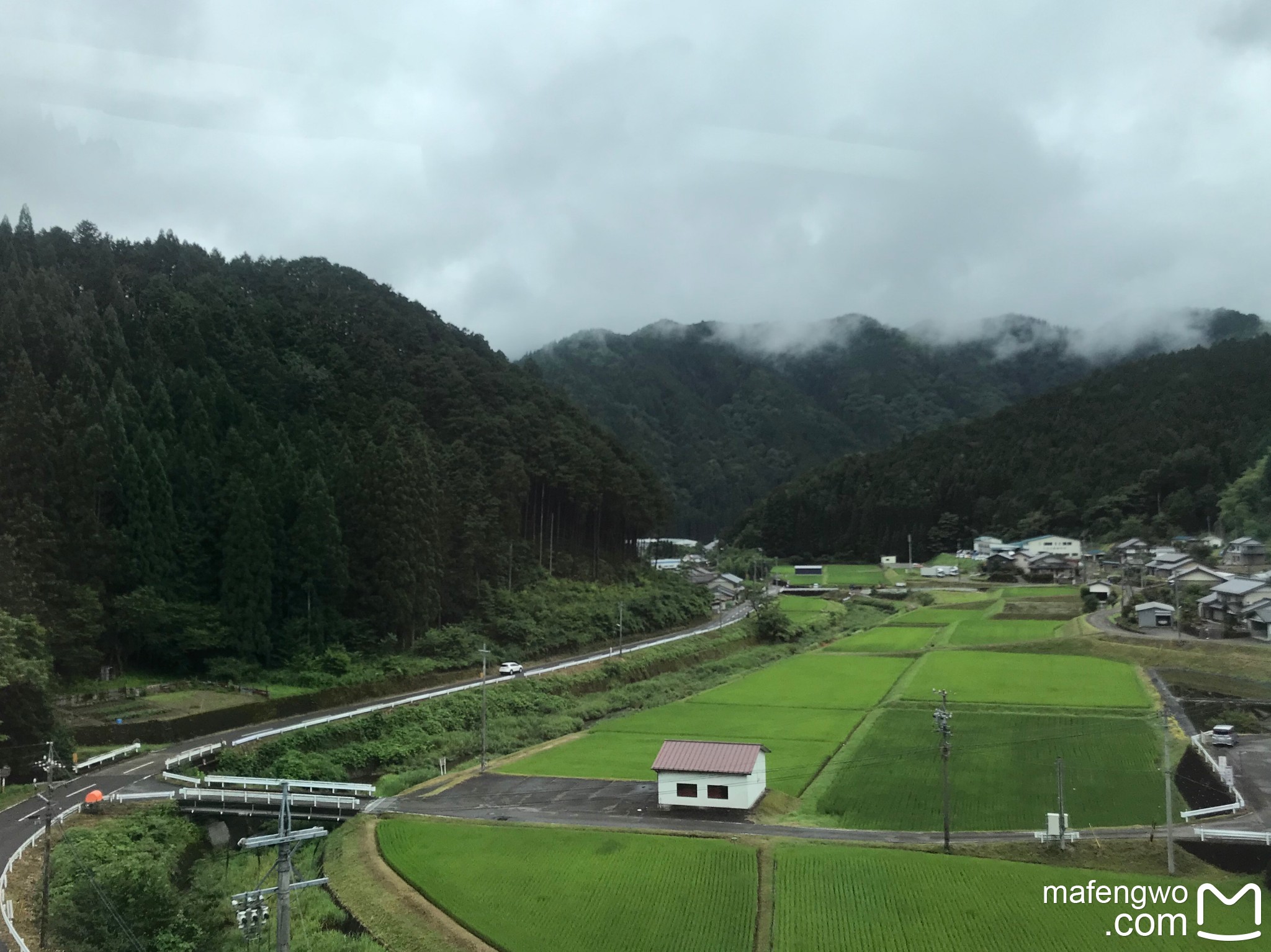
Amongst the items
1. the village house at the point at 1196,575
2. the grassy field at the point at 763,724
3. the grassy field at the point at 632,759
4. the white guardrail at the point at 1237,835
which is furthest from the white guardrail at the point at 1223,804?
the village house at the point at 1196,575

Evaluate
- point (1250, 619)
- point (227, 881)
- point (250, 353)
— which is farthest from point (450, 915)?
point (250, 353)

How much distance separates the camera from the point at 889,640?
5116cm

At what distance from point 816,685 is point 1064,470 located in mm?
76300

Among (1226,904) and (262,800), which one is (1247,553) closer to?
(1226,904)

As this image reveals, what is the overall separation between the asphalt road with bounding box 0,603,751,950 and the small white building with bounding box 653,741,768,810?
12201mm

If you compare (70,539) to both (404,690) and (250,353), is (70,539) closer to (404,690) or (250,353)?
(404,690)

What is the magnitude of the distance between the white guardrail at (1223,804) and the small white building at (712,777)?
8303 mm

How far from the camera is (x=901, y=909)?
15.0m

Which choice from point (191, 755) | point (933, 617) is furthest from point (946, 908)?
point (933, 617)

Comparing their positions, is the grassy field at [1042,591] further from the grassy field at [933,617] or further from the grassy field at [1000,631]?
the grassy field at [1000,631]

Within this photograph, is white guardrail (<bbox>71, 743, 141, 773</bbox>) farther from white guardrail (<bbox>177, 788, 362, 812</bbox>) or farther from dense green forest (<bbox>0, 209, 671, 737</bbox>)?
white guardrail (<bbox>177, 788, 362, 812</bbox>)

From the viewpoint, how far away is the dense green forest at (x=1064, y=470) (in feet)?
286

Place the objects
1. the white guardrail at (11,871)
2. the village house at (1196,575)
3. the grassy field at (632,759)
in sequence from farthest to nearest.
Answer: the village house at (1196,575) < the grassy field at (632,759) < the white guardrail at (11,871)

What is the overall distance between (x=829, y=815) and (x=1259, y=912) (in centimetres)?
788
